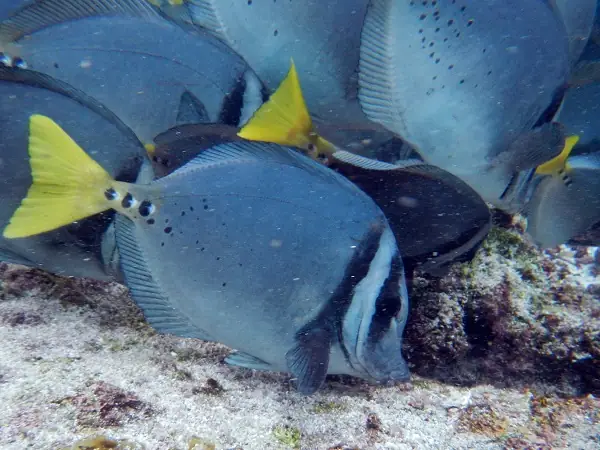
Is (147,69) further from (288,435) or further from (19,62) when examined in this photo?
(288,435)

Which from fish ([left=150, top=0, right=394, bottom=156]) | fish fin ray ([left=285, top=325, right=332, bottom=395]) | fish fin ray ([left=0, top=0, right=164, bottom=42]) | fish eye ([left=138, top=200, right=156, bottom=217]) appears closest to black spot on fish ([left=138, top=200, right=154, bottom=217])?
fish eye ([left=138, top=200, right=156, bottom=217])

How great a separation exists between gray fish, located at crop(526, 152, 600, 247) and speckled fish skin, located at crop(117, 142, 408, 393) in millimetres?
1357

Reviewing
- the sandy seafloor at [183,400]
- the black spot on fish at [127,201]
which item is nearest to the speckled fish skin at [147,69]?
the black spot on fish at [127,201]

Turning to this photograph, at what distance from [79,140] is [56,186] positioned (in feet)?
1.82

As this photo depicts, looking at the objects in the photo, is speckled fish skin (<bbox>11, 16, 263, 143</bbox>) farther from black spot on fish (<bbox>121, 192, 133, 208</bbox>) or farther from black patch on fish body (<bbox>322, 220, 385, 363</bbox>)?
black patch on fish body (<bbox>322, 220, 385, 363</bbox>)

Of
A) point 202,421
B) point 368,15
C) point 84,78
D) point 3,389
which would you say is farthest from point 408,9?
point 3,389

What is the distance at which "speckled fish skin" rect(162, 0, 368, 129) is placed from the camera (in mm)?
2434

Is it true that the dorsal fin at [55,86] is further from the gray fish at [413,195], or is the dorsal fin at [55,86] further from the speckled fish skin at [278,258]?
the speckled fish skin at [278,258]

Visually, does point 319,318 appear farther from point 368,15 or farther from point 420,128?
point 368,15

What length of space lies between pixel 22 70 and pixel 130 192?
87 cm

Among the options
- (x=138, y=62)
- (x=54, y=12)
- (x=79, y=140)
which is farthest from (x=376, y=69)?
(x=54, y=12)

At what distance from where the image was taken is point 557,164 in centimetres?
246

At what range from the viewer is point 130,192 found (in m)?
1.68

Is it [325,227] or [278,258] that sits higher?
[325,227]
